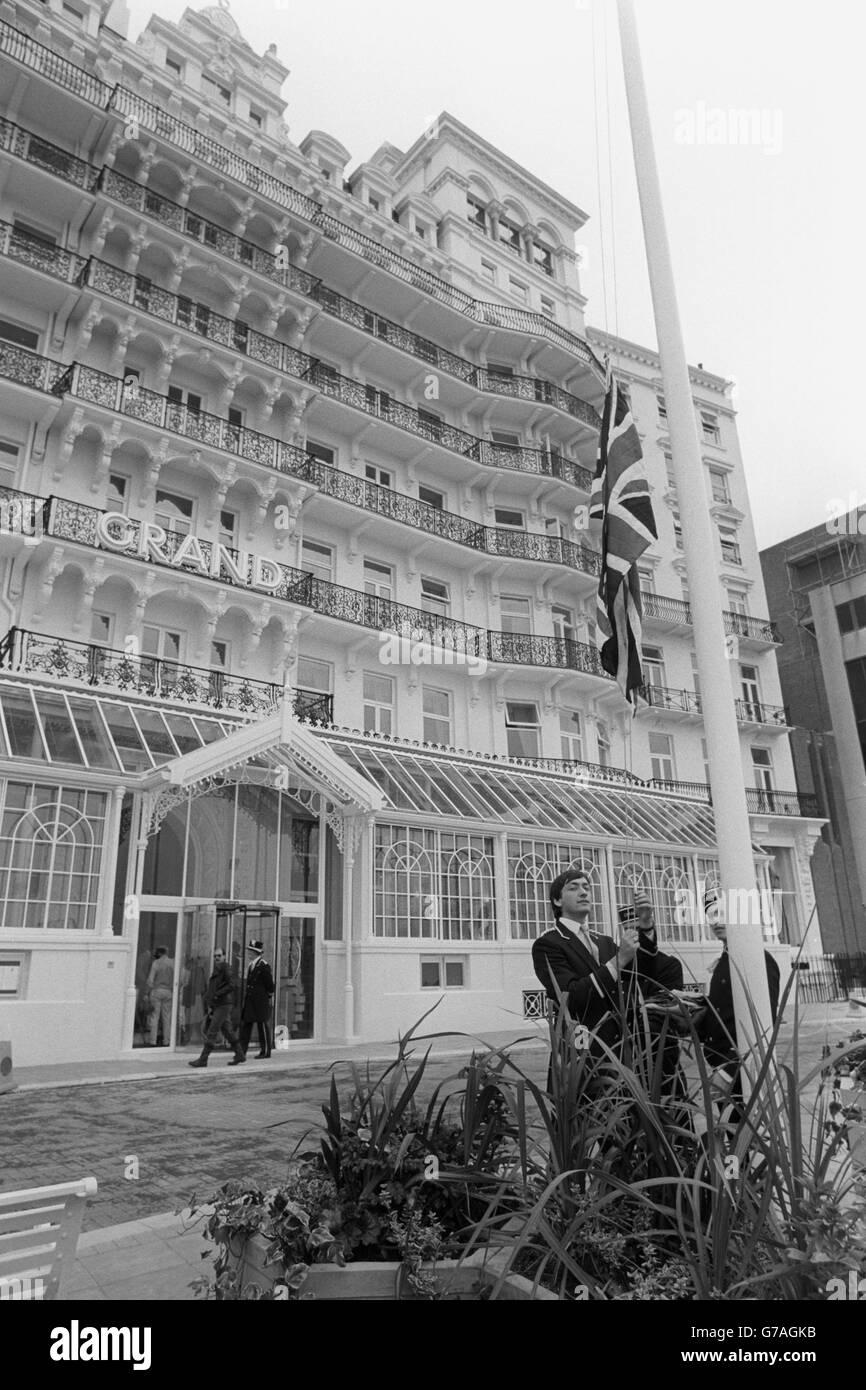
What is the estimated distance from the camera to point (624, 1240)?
2.79 meters

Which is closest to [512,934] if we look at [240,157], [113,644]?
[113,644]

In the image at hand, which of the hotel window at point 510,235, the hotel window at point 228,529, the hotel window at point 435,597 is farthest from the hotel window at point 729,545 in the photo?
the hotel window at point 228,529

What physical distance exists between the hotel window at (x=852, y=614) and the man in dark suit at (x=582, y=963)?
31.0 meters

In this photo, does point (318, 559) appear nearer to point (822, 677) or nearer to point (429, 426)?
point (429, 426)

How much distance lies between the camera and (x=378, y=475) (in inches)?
1003


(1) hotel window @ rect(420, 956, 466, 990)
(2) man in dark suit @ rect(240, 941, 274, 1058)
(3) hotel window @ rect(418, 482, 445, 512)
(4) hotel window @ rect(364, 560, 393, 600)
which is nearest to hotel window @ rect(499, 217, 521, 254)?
(3) hotel window @ rect(418, 482, 445, 512)

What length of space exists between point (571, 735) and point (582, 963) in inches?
863

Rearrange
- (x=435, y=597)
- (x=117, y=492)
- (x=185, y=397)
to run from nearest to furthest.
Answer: (x=117, y=492) → (x=185, y=397) → (x=435, y=597)

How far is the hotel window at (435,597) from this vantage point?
25.0 metres

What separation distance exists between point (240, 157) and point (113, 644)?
1442 centimetres

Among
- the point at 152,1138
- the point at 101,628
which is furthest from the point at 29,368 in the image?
the point at 152,1138

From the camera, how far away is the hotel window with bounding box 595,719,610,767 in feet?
87.9

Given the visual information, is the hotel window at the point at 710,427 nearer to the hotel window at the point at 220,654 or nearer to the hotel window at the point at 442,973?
the hotel window at the point at 220,654
